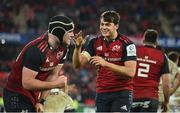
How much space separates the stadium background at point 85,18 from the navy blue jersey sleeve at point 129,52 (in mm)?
15052

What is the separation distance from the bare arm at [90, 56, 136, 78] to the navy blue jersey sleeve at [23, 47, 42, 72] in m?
0.93

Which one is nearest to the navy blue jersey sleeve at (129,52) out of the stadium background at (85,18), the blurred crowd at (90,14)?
the stadium background at (85,18)

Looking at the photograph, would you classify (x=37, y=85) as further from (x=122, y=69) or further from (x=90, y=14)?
(x=90, y=14)

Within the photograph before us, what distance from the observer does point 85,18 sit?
2708cm

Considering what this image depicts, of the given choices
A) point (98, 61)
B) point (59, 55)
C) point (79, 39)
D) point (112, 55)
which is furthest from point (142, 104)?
point (59, 55)

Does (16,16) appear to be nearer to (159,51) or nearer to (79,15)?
(79,15)

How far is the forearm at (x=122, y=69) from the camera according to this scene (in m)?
7.16

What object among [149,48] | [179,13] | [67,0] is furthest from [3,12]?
[149,48]

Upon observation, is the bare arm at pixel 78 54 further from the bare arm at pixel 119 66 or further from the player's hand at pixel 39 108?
the player's hand at pixel 39 108

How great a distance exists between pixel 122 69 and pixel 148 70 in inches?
54.6

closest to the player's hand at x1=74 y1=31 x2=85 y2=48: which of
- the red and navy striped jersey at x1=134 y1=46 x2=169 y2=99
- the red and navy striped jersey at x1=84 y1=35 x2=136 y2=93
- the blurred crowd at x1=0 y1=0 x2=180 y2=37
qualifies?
the red and navy striped jersey at x1=84 y1=35 x2=136 y2=93

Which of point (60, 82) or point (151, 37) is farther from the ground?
point (151, 37)

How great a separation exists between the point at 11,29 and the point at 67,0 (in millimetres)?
3716

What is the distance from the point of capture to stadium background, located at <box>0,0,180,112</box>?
1010 inches
